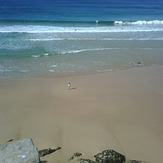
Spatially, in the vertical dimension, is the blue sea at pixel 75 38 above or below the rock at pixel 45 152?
above

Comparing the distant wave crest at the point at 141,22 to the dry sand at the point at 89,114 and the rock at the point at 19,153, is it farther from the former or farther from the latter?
the rock at the point at 19,153

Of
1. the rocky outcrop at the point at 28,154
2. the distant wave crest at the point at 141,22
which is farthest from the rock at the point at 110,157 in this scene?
the distant wave crest at the point at 141,22

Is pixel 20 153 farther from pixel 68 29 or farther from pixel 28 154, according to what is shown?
pixel 68 29

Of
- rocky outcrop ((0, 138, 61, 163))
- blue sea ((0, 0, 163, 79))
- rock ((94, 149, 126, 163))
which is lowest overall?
rock ((94, 149, 126, 163))

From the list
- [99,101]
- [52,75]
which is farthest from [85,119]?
[52,75]

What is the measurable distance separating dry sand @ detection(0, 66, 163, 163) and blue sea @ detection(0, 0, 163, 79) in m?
2.17

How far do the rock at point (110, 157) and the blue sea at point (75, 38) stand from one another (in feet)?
29.2

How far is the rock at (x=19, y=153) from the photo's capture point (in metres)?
8.78

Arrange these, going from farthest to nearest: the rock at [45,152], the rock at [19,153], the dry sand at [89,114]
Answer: the dry sand at [89,114], the rock at [45,152], the rock at [19,153]

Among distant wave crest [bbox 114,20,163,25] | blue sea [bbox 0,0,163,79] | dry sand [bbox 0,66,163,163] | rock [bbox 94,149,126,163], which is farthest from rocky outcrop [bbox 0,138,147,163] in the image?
distant wave crest [bbox 114,20,163,25]

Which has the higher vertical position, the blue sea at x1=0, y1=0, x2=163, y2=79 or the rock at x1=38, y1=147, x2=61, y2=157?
the blue sea at x1=0, y1=0, x2=163, y2=79

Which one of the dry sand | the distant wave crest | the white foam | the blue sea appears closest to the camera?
the dry sand

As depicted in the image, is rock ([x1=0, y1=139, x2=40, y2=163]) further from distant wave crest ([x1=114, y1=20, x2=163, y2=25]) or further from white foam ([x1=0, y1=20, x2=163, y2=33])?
distant wave crest ([x1=114, y1=20, x2=163, y2=25])

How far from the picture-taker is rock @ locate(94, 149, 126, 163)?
9.77 metres
